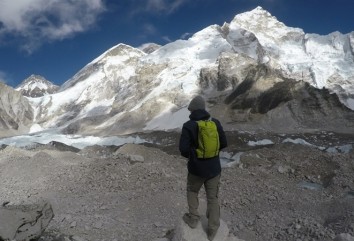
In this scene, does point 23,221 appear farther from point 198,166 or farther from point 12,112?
point 12,112

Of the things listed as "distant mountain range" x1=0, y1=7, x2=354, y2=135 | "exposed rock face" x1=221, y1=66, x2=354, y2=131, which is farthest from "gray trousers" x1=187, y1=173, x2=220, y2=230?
"exposed rock face" x1=221, y1=66, x2=354, y2=131

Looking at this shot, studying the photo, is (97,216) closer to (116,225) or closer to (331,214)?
(116,225)

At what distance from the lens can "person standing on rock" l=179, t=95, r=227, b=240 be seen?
7754mm

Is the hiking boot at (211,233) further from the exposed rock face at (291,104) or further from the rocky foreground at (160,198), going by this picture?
the exposed rock face at (291,104)

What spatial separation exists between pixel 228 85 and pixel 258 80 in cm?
2620

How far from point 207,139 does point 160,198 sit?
568cm

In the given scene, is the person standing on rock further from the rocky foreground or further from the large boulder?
the large boulder

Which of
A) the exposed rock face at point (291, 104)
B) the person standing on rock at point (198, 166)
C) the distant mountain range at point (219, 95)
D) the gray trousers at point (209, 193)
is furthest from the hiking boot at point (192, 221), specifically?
the exposed rock face at point (291, 104)

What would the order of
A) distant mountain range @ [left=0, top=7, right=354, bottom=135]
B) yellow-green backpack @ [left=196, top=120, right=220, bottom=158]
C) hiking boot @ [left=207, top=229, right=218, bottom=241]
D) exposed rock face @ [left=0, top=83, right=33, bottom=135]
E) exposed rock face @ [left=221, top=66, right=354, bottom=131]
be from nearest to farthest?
yellow-green backpack @ [left=196, top=120, right=220, bottom=158]
hiking boot @ [left=207, top=229, right=218, bottom=241]
exposed rock face @ [left=221, top=66, right=354, bottom=131]
distant mountain range @ [left=0, top=7, right=354, bottom=135]
exposed rock face @ [left=0, top=83, right=33, bottom=135]

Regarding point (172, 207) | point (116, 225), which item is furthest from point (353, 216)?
point (116, 225)

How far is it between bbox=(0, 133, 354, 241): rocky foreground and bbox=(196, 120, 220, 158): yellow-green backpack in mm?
1645

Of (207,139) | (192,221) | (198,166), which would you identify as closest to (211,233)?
(192,221)

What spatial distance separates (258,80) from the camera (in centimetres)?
8444

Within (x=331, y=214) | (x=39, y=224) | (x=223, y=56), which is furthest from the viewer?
(x=223, y=56)
